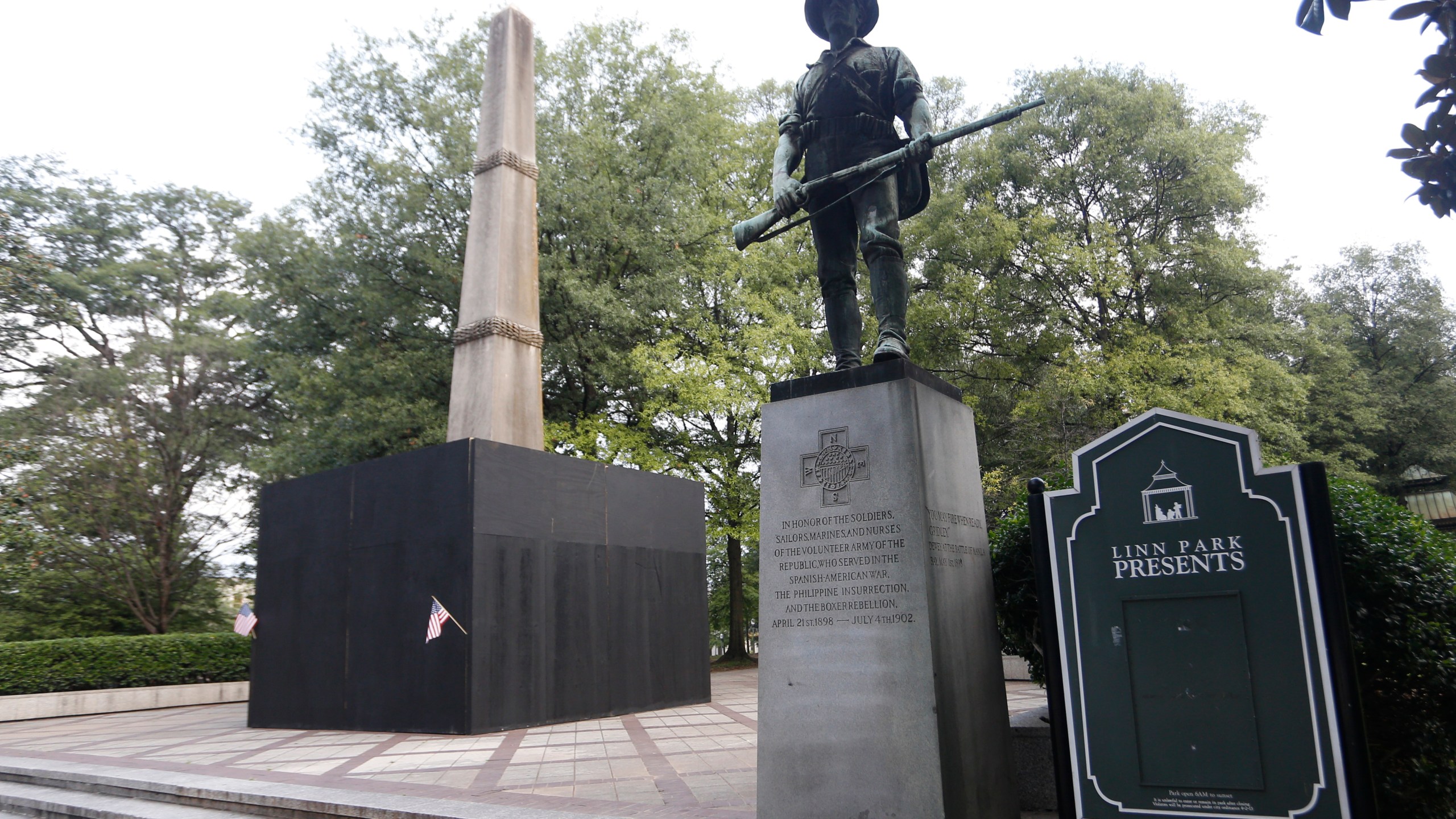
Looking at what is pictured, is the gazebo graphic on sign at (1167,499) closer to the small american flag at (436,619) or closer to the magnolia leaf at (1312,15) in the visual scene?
the magnolia leaf at (1312,15)

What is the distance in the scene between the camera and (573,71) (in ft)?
75.6

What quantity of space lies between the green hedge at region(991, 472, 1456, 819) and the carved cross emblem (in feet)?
7.45

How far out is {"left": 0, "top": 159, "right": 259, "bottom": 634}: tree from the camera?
68.3 ft

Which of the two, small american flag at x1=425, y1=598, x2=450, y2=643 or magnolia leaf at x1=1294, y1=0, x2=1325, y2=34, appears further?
small american flag at x1=425, y1=598, x2=450, y2=643

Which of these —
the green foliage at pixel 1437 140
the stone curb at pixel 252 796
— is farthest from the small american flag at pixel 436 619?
the green foliage at pixel 1437 140

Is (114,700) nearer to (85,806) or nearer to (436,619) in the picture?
(436,619)

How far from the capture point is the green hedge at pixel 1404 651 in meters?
3.84

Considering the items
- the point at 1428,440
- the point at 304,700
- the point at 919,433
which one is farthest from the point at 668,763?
the point at 1428,440

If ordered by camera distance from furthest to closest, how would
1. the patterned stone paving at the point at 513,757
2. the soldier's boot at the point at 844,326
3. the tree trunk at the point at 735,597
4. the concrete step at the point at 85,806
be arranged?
the tree trunk at the point at 735,597
the concrete step at the point at 85,806
the patterned stone paving at the point at 513,757
the soldier's boot at the point at 844,326

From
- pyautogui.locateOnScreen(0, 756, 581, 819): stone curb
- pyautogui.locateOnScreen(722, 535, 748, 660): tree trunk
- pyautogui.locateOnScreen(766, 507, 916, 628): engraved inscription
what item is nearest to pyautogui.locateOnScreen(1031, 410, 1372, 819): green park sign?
pyautogui.locateOnScreen(766, 507, 916, 628): engraved inscription

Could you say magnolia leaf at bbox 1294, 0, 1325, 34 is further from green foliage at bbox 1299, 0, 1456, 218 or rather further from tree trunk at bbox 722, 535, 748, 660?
tree trunk at bbox 722, 535, 748, 660

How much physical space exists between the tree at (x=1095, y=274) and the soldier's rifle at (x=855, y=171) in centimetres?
1459

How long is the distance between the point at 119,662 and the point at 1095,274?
22.7 m

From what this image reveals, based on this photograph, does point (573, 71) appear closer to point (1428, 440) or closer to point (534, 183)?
point (534, 183)
